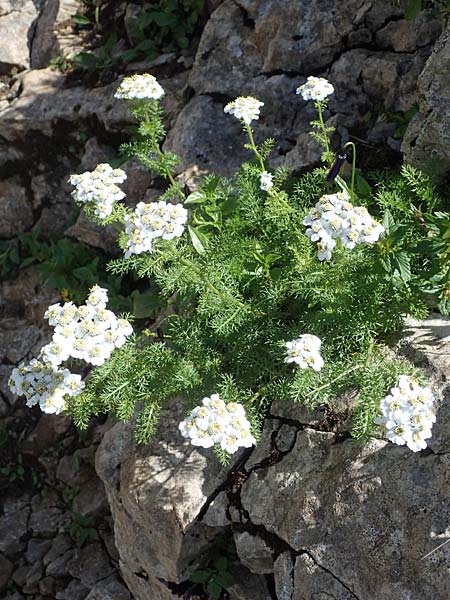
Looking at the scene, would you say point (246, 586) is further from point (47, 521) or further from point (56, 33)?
point (56, 33)

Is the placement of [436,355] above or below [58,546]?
above

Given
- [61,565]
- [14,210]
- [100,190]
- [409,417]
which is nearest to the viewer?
[409,417]

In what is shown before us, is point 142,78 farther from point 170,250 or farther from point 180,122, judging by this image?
point 180,122

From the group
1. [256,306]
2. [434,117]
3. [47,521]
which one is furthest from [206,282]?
[47,521]

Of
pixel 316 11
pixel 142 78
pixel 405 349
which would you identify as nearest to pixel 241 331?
pixel 405 349

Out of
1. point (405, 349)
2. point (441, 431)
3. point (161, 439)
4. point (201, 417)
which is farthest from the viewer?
point (161, 439)

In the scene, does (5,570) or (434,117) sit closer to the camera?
(434,117)

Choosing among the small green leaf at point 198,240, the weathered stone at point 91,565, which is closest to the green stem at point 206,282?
the small green leaf at point 198,240
